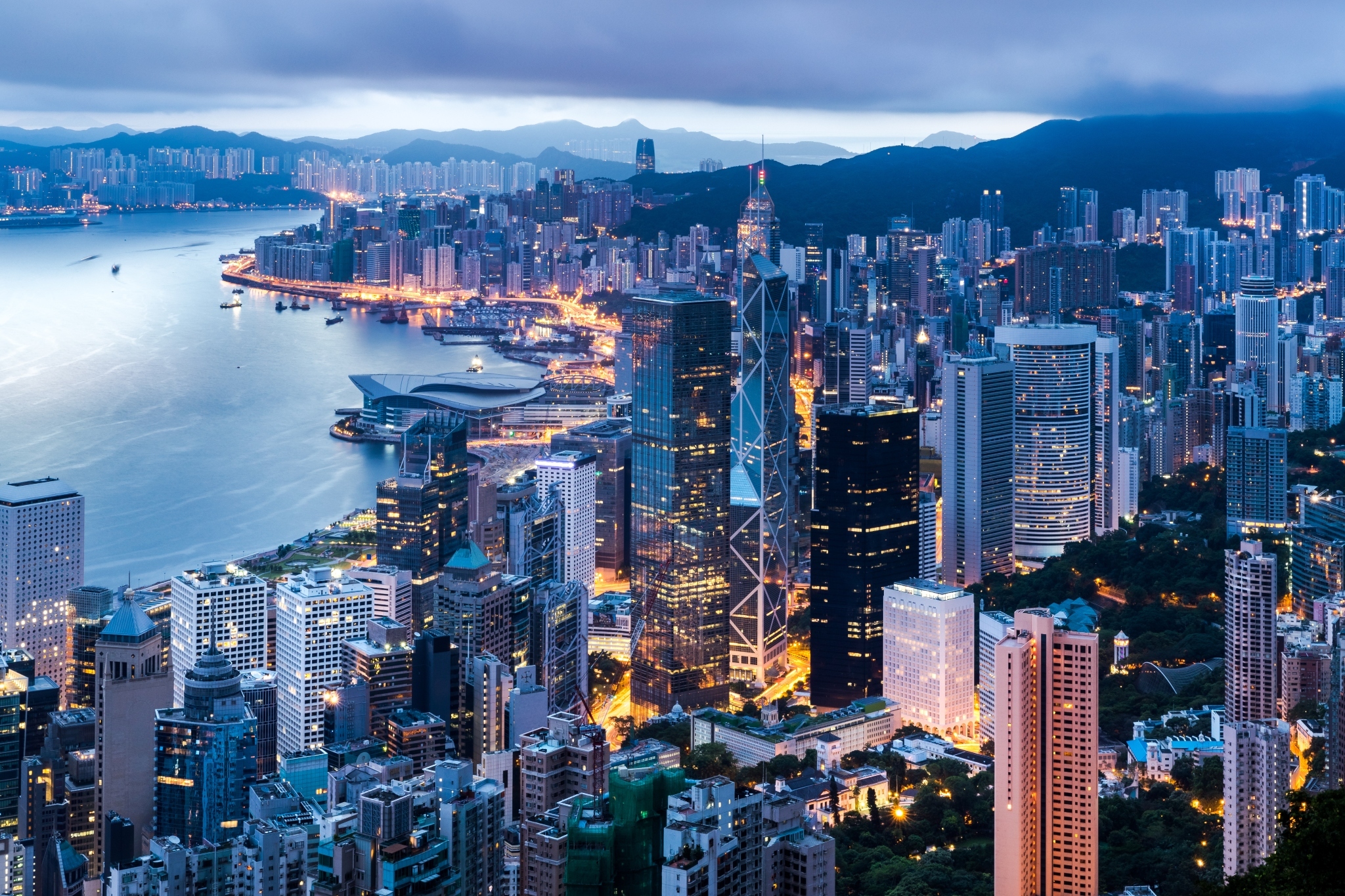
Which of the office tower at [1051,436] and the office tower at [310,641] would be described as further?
the office tower at [1051,436]

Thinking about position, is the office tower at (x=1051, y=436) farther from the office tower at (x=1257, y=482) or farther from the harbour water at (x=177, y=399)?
the harbour water at (x=177, y=399)

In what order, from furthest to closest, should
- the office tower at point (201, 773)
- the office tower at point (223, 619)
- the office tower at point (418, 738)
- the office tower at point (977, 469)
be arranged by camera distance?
the office tower at point (977, 469) → the office tower at point (223, 619) → the office tower at point (418, 738) → the office tower at point (201, 773)

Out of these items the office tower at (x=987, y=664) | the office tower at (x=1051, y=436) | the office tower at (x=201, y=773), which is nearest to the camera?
the office tower at (x=201, y=773)

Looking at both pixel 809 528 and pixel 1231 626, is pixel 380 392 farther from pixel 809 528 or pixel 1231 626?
pixel 1231 626

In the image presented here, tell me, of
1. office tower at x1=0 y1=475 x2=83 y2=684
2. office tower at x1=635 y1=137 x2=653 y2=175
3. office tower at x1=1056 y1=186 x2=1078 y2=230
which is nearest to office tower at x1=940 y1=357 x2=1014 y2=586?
office tower at x1=0 y1=475 x2=83 y2=684

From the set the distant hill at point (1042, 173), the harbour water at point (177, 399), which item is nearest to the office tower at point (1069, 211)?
the distant hill at point (1042, 173)

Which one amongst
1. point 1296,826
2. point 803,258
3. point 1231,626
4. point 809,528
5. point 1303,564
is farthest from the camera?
point 803,258

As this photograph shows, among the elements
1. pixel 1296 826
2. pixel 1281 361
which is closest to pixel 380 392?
pixel 1281 361
